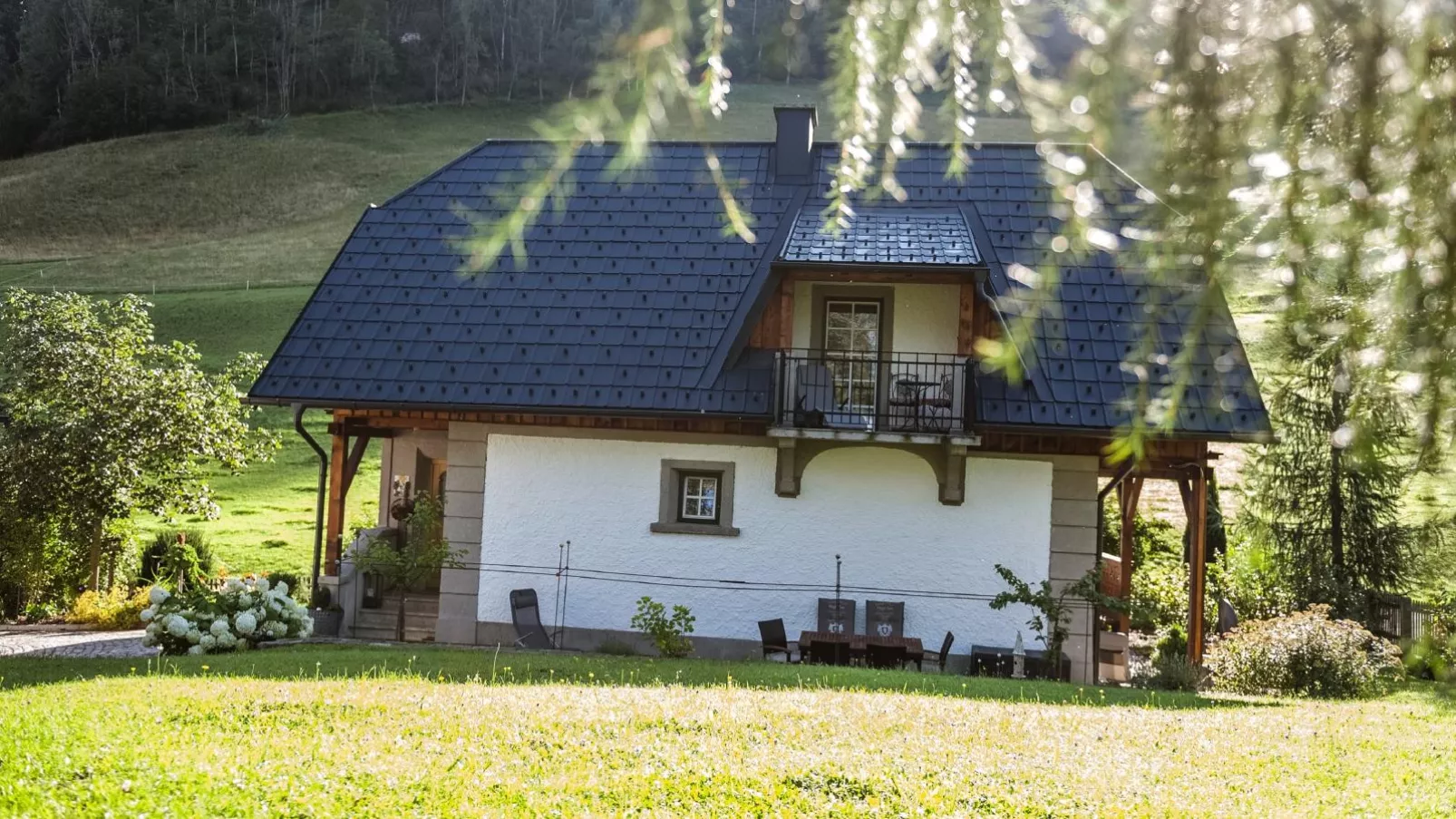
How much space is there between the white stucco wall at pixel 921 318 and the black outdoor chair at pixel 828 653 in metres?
3.33

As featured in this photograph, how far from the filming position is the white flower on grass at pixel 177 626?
1227 cm

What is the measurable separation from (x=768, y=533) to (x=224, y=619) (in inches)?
229

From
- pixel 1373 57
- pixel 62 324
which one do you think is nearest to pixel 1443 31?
pixel 1373 57

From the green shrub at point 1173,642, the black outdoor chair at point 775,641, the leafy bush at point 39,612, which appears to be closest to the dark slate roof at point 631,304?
the black outdoor chair at point 775,641

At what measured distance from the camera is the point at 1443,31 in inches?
54.6

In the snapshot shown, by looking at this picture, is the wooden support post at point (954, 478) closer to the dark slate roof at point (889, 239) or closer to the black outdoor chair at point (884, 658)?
the black outdoor chair at point (884, 658)

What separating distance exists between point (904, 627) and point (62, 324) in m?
13.2

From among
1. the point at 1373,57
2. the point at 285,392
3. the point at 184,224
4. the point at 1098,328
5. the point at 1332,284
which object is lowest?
the point at 1332,284

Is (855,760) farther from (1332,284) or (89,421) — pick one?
(89,421)

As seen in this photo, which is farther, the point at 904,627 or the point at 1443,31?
the point at 904,627

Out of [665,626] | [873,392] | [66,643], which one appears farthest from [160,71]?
[665,626]

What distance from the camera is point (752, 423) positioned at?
13.3 m

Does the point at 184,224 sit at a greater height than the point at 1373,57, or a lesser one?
greater

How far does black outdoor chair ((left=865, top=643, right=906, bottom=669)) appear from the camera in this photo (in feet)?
40.5
